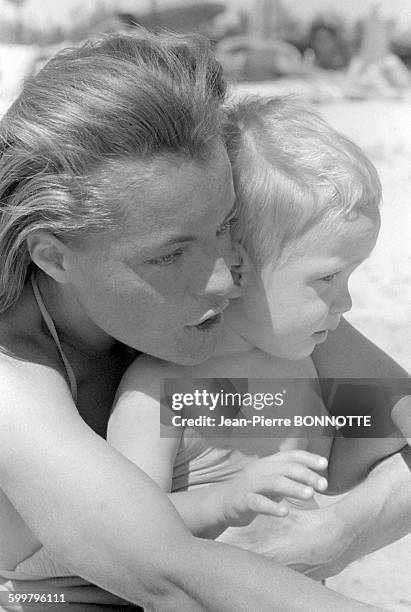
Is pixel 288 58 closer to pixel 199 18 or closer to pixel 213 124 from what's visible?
pixel 199 18

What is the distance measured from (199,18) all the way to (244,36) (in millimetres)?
72

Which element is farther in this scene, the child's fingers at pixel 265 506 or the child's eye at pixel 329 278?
the child's eye at pixel 329 278

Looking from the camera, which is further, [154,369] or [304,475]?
[154,369]

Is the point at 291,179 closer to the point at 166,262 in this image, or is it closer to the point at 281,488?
the point at 166,262

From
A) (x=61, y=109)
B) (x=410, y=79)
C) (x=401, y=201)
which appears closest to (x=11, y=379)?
(x=61, y=109)

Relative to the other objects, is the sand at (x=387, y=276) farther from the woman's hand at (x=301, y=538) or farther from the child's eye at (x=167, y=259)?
the child's eye at (x=167, y=259)

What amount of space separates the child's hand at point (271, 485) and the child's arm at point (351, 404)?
176mm

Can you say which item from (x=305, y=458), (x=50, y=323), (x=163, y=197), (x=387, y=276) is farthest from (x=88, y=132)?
(x=387, y=276)

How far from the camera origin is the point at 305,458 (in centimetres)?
73

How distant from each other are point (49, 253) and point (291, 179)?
0.69 feet

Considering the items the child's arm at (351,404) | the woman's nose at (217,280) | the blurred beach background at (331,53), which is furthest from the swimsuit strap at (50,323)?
the blurred beach background at (331,53)

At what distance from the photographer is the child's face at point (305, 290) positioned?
0.81 meters
